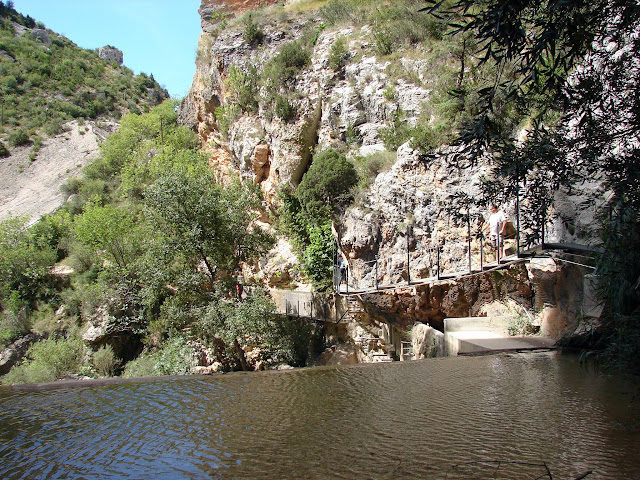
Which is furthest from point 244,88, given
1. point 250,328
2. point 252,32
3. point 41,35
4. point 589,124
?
point 41,35

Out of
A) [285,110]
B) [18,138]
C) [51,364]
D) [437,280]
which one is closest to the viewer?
[437,280]

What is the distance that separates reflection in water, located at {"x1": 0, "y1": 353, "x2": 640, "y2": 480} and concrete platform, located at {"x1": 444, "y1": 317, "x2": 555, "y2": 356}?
1.64 m

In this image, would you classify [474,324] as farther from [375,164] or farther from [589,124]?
[589,124]

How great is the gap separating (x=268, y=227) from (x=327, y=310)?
7345 millimetres

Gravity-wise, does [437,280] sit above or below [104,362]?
above

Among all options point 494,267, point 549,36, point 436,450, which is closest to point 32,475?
point 436,450

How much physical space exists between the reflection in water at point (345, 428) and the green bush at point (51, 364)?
10.5 meters

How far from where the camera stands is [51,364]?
55.8 ft

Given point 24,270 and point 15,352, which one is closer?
point 15,352

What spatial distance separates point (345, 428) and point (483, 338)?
246 inches

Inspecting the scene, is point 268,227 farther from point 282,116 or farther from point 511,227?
point 511,227

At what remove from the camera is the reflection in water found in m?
3.57

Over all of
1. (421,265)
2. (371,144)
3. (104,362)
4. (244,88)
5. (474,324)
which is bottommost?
(104,362)

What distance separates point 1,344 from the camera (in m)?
21.7
